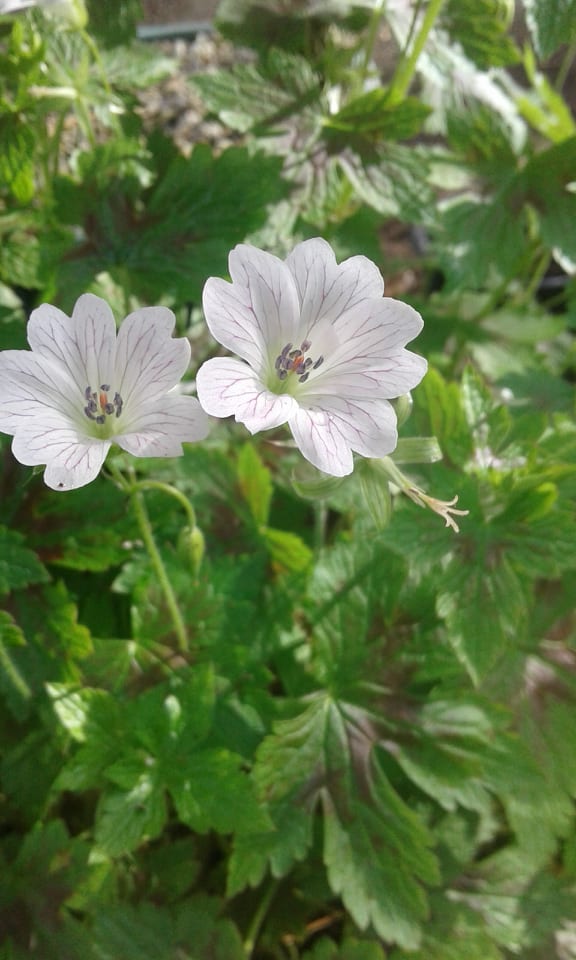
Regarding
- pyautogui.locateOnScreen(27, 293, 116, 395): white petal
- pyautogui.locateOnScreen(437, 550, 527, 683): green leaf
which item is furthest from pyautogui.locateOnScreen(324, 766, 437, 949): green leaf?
pyautogui.locateOnScreen(27, 293, 116, 395): white petal

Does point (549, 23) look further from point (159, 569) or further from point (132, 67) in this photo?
point (159, 569)

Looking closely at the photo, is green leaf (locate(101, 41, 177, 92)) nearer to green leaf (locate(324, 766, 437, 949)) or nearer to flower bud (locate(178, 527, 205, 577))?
flower bud (locate(178, 527, 205, 577))

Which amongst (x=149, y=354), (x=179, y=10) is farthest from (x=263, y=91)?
(x=179, y=10)

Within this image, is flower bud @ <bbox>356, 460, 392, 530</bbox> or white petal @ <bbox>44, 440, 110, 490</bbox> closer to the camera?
white petal @ <bbox>44, 440, 110, 490</bbox>

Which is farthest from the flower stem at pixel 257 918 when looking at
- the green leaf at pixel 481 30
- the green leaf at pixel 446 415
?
the green leaf at pixel 481 30

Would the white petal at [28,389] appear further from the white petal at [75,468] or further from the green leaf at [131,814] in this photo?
the green leaf at [131,814]

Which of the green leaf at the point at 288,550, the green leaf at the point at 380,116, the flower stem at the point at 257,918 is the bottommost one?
the flower stem at the point at 257,918

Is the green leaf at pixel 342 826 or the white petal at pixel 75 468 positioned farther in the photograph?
the green leaf at pixel 342 826

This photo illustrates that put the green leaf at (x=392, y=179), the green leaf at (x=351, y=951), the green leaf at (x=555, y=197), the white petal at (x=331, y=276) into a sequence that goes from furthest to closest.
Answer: the green leaf at (x=555, y=197) < the green leaf at (x=392, y=179) < the green leaf at (x=351, y=951) < the white petal at (x=331, y=276)
